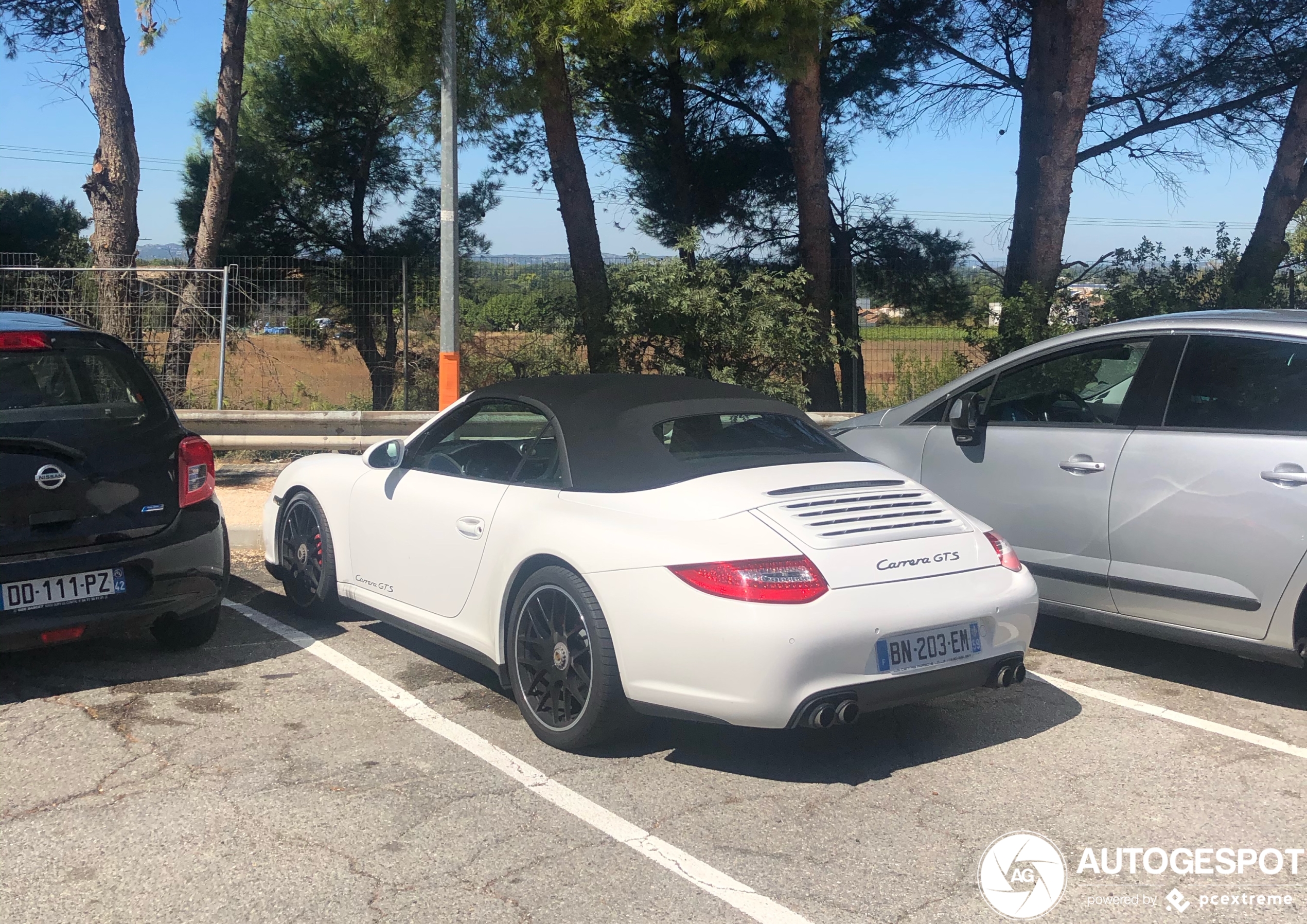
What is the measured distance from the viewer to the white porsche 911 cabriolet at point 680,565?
3.85 metres

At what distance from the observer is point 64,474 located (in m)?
5.03

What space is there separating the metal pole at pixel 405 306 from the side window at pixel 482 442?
8.98 meters

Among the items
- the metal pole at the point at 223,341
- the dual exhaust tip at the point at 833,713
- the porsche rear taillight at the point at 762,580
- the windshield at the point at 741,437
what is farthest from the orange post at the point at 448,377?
the dual exhaust tip at the point at 833,713

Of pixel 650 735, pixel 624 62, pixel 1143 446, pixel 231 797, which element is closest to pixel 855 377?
pixel 624 62

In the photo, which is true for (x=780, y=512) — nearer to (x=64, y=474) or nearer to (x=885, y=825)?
(x=885, y=825)

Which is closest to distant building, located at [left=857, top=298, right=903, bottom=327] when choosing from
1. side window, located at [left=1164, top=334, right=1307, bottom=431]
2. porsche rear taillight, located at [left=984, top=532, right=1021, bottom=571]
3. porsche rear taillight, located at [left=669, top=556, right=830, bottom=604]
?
side window, located at [left=1164, top=334, right=1307, bottom=431]

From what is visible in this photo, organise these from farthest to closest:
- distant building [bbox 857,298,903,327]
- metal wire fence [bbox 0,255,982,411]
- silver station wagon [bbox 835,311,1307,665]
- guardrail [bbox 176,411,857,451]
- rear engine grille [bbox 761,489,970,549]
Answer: distant building [bbox 857,298,903,327], metal wire fence [bbox 0,255,982,411], guardrail [bbox 176,411,857,451], silver station wagon [bbox 835,311,1307,665], rear engine grille [bbox 761,489,970,549]

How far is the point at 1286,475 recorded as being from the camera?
4.66 metres

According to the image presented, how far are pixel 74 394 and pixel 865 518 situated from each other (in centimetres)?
369

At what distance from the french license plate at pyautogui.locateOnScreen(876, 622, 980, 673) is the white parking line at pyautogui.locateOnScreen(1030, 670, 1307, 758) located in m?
1.30

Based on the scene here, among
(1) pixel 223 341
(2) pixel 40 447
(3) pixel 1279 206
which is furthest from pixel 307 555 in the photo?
(3) pixel 1279 206

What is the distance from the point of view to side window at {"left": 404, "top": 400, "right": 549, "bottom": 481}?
5.09 m

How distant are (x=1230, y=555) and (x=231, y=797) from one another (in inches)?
157

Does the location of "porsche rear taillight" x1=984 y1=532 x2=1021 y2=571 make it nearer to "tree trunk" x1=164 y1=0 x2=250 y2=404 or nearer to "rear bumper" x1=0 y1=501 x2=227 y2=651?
"rear bumper" x1=0 y1=501 x2=227 y2=651
